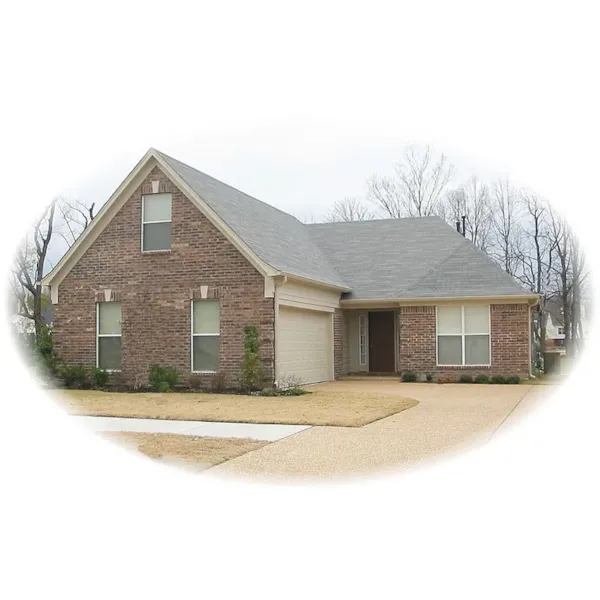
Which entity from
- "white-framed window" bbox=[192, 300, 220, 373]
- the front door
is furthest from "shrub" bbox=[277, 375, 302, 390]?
the front door

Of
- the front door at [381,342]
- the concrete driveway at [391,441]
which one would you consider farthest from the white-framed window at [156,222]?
the front door at [381,342]

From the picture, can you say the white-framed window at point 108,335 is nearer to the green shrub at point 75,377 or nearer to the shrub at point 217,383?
the green shrub at point 75,377

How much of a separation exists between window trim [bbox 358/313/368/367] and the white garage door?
7.02ft

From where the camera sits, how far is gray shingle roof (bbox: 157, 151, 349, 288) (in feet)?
58.8

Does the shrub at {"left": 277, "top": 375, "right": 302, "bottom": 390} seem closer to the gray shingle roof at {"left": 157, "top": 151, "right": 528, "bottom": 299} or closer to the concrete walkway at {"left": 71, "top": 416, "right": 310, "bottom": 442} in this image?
the gray shingle roof at {"left": 157, "top": 151, "right": 528, "bottom": 299}

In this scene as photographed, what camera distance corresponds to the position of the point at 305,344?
19516mm

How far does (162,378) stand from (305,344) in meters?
3.99

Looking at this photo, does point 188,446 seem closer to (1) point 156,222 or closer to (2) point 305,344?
(1) point 156,222

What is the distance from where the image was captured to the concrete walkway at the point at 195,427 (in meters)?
10.6

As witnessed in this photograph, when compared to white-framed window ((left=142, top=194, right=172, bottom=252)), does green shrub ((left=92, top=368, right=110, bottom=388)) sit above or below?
below

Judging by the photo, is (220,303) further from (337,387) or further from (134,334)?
(337,387)

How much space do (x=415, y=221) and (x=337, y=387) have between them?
7958mm

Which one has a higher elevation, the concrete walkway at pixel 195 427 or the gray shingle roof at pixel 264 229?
the gray shingle roof at pixel 264 229

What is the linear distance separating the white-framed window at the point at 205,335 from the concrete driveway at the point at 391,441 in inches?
199
